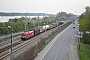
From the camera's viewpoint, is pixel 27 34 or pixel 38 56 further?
pixel 27 34

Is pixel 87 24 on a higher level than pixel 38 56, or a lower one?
higher

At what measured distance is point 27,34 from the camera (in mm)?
43000

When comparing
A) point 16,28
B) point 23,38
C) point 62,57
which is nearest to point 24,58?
point 62,57

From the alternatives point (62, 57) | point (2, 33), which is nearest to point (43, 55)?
point (62, 57)

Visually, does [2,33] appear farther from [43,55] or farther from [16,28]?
[43,55]

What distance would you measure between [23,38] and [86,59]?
20.4 m

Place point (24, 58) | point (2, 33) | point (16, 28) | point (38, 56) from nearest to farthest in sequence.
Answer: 1. point (24, 58)
2. point (38, 56)
3. point (2, 33)
4. point (16, 28)

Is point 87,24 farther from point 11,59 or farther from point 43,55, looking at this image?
point 11,59

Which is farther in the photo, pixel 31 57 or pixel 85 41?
pixel 85 41

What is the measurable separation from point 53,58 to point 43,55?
7.45 ft

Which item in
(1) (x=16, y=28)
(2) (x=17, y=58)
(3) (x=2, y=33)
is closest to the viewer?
(2) (x=17, y=58)

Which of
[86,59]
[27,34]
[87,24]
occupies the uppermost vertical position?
[87,24]

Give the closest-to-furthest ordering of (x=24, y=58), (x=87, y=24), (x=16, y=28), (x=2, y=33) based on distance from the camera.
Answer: (x=24, y=58), (x=87, y=24), (x=2, y=33), (x=16, y=28)

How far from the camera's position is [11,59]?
23.7 metres
